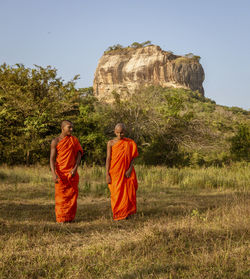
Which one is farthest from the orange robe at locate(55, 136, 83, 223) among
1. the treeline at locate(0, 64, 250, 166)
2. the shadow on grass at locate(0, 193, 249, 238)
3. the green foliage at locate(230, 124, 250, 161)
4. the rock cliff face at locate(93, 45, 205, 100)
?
Answer: the rock cliff face at locate(93, 45, 205, 100)

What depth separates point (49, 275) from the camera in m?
2.99

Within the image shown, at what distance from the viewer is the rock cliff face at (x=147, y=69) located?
70.0 meters

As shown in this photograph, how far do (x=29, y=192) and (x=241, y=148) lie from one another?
11.8 meters

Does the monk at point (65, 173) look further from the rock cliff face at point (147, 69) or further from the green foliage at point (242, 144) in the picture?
the rock cliff face at point (147, 69)

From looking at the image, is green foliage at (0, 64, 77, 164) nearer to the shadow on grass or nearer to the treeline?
the treeline

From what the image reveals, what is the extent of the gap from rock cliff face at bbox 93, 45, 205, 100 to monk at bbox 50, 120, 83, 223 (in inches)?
2458

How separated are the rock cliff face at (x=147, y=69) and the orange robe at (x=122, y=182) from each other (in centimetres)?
6232

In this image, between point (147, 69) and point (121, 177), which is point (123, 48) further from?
point (121, 177)

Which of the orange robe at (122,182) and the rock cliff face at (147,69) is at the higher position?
the rock cliff face at (147,69)

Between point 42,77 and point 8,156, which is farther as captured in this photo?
point 42,77

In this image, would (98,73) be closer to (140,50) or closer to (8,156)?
(140,50)

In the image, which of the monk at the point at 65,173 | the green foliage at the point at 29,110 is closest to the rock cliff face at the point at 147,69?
the green foliage at the point at 29,110

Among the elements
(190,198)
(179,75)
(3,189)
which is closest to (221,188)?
(190,198)

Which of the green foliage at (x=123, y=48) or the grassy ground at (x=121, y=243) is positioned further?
the green foliage at (x=123, y=48)
